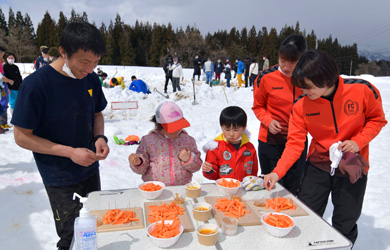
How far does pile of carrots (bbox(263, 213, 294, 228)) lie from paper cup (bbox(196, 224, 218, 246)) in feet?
1.12

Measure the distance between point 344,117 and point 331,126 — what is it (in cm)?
11

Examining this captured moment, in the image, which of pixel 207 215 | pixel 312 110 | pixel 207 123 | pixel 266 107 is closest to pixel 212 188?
pixel 207 215

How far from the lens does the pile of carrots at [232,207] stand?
1815 mm

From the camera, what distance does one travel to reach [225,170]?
8.80 ft

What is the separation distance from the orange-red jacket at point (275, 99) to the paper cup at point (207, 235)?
1.53 metres

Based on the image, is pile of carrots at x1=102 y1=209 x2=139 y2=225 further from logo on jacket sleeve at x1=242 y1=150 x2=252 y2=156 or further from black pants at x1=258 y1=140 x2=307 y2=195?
black pants at x1=258 y1=140 x2=307 y2=195

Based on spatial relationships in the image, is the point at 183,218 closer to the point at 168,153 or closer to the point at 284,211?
the point at 284,211

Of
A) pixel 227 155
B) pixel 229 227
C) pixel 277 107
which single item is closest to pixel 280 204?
pixel 229 227

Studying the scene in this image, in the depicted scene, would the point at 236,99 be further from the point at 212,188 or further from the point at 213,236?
the point at 213,236

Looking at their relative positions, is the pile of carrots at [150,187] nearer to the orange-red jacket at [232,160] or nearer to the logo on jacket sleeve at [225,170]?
the orange-red jacket at [232,160]

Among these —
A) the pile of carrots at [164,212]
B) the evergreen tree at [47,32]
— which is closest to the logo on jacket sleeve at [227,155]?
the pile of carrots at [164,212]

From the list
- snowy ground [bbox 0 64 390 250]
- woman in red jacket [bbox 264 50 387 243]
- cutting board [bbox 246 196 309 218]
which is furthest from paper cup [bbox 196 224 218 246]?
snowy ground [bbox 0 64 390 250]

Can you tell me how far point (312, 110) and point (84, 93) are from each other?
5.96ft

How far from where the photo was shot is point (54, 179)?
Answer: 204cm
